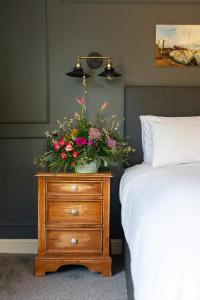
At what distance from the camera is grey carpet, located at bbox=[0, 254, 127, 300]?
7.28 ft

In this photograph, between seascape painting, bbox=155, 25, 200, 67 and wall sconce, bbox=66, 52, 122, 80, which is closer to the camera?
wall sconce, bbox=66, 52, 122, 80

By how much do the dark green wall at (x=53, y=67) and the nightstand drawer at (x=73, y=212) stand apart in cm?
57

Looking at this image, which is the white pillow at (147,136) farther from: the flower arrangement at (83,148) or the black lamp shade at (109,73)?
the black lamp shade at (109,73)

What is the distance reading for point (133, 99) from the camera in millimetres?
2922

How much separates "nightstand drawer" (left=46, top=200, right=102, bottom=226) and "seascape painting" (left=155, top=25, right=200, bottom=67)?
143cm

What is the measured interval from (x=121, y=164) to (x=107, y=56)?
0.97 meters

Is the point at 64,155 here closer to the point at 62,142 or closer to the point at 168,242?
the point at 62,142

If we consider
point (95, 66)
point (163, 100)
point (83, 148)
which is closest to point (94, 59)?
point (95, 66)

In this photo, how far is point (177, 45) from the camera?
9.75 feet

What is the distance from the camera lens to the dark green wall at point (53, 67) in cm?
296

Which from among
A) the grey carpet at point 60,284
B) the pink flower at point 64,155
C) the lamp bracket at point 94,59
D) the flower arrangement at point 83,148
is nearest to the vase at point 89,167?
the flower arrangement at point 83,148

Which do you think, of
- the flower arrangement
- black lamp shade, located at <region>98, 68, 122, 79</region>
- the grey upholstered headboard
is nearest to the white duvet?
the flower arrangement

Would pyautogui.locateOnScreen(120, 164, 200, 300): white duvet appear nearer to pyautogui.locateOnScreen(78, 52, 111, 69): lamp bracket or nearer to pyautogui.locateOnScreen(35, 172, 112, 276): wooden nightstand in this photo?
pyautogui.locateOnScreen(35, 172, 112, 276): wooden nightstand

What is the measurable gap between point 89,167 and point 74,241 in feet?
1.85
